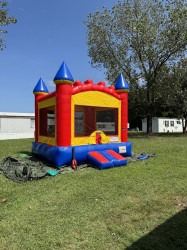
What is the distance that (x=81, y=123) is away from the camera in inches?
370

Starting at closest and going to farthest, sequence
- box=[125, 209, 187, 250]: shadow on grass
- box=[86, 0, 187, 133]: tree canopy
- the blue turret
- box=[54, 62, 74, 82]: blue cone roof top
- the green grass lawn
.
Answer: box=[125, 209, 187, 250]: shadow on grass, the green grass lawn, box=[54, 62, 74, 82]: blue cone roof top, the blue turret, box=[86, 0, 187, 133]: tree canopy

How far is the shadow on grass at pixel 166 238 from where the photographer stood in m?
3.27

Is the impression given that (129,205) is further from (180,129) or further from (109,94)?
(180,129)

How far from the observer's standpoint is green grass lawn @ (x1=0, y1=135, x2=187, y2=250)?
3430 mm

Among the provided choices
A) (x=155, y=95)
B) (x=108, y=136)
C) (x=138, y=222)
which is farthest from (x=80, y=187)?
(x=155, y=95)

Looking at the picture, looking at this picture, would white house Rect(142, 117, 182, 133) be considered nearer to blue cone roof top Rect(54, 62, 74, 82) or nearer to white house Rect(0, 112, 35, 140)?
white house Rect(0, 112, 35, 140)

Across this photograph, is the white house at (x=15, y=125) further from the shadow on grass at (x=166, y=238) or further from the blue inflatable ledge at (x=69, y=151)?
the shadow on grass at (x=166, y=238)

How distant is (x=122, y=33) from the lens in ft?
75.7

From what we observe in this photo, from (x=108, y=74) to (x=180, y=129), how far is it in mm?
24369

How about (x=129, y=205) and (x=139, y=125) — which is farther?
(x=139, y=125)

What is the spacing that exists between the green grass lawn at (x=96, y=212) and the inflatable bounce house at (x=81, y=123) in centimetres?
137

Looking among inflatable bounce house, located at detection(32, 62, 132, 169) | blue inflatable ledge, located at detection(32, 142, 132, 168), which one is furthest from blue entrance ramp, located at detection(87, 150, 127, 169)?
blue inflatable ledge, located at detection(32, 142, 132, 168)

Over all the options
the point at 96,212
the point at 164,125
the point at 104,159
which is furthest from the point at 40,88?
the point at 164,125

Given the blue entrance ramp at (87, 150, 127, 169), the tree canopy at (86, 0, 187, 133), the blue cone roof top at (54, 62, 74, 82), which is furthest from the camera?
the tree canopy at (86, 0, 187, 133)
